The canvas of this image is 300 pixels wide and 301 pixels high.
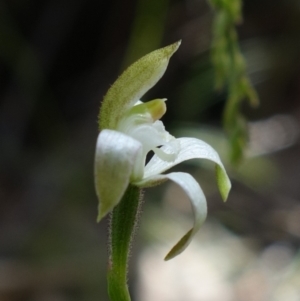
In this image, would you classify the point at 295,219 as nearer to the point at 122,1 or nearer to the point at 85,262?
the point at 85,262

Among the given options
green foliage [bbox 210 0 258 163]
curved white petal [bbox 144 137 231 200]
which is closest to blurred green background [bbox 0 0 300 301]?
green foliage [bbox 210 0 258 163]

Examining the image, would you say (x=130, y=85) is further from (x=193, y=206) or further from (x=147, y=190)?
(x=147, y=190)

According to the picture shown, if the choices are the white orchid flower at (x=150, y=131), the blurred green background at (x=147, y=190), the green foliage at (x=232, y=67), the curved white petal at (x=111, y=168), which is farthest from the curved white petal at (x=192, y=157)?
the blurred green background at (x=147, y=190)

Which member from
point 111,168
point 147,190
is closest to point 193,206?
point 111,168

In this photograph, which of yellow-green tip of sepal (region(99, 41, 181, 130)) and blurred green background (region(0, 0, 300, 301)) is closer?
yellow-green tip of sepal (region(99, 41, 181, 130))

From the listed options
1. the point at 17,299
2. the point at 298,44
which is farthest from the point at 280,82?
the point at 17,299

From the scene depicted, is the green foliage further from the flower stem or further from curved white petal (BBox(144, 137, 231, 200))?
the flower stem
